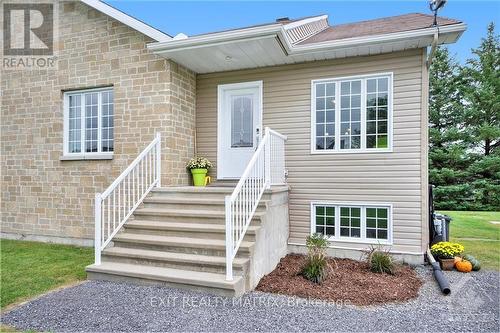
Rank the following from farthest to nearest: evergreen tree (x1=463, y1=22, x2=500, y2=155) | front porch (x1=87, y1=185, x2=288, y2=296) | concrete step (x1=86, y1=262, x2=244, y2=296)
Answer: evergreen tree (x1=463, y1=22, x2=500, y2=155) < front porch (x1=87, y1=185, x2=288, y2=296) < concrete step (x1=86, y1=262, x2=244, y2=296)

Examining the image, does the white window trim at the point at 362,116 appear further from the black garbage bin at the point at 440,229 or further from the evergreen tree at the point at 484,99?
the evergreen tree at the point at 484,99

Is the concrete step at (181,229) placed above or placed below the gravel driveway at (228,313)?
above

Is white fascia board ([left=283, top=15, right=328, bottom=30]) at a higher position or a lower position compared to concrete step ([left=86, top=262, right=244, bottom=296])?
higher

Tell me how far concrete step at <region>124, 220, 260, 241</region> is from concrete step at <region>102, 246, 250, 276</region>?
1.15 ft

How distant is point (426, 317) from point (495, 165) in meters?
15.6

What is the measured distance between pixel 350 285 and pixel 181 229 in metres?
2.58

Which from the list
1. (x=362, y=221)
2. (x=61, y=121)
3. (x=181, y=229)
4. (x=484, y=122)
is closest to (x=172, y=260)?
(x=181, y=229)

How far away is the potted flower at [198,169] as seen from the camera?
688cm

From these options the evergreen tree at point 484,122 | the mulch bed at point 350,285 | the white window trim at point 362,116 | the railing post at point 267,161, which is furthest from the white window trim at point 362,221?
the evergreen tree at point 484,122

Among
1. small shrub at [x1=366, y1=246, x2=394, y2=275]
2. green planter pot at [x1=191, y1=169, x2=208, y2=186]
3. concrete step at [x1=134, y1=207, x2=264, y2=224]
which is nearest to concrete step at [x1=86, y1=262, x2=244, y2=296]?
concrete step at [x1=134, y1=207, x2=264, y2=224]

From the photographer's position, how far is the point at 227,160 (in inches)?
280

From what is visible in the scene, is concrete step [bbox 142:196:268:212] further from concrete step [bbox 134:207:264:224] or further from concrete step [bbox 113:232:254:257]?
concrete step [bbox 113:232:254:257]

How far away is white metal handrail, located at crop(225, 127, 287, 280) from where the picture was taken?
4066 mm

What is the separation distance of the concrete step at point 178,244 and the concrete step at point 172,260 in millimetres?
67
